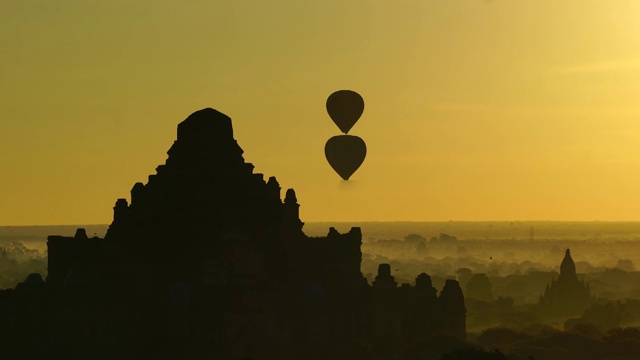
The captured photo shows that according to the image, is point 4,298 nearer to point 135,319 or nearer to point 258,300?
point 135,319

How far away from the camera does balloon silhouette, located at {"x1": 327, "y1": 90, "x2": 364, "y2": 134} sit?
4651 inches

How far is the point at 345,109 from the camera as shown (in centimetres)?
11806

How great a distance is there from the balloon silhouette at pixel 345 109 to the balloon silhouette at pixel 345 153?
98 centimetres

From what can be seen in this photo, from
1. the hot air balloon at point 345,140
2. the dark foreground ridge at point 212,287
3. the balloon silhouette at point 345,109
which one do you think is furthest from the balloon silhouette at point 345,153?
the dark foreground ridge at point 212,287

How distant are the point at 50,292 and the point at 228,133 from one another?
1583 centimetres

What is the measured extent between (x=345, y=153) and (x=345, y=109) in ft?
11.2

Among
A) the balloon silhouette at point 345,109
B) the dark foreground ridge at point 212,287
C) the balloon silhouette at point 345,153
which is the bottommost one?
the dark foreground ridge at point 212,287

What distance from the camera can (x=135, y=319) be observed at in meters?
91.9

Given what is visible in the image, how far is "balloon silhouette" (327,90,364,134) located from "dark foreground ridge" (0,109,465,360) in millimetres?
18054

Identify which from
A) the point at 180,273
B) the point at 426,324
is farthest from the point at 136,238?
the point at 426,324

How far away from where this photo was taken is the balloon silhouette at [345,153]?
4628 inches

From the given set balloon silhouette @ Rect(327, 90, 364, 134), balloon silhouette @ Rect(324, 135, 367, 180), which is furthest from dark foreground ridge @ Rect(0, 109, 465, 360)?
balloon silhouette @ Rect(327, 90, 364, 134)

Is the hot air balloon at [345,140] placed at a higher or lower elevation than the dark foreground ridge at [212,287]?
higher

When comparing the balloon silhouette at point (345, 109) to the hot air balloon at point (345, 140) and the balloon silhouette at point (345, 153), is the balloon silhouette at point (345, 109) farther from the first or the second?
the balloon silhouette at point (345, 153)
